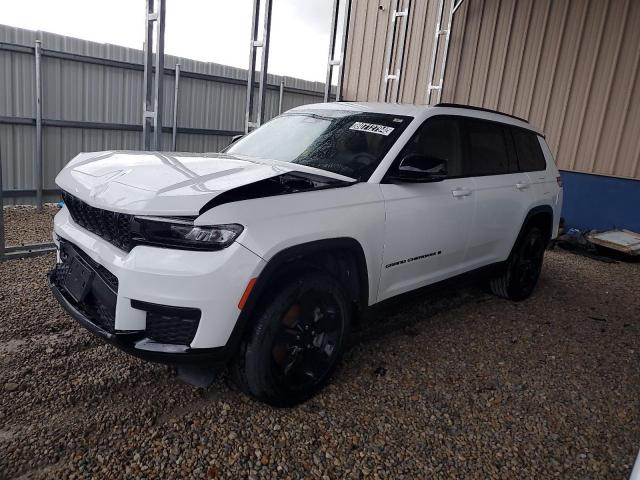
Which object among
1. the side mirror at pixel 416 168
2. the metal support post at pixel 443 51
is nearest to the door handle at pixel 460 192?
the side mirror at pixel 416 168

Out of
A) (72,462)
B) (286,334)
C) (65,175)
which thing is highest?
(65,175)

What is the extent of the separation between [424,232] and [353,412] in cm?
128

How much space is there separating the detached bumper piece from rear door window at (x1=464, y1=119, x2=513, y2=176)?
2.61 m

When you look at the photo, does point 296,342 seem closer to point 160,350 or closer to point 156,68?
point 160,350

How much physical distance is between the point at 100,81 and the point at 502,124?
6.77 m

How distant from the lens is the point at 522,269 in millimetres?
5023

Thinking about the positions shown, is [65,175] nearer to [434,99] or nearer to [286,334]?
[286,334]

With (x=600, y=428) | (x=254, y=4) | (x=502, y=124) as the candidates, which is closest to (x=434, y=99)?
(x=254, y=4)

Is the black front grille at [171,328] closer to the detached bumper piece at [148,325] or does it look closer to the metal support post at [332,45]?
the detached bumper piece at [148,325]

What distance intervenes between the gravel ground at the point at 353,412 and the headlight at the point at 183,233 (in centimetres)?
97

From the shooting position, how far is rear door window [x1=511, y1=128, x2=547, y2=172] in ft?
15.7

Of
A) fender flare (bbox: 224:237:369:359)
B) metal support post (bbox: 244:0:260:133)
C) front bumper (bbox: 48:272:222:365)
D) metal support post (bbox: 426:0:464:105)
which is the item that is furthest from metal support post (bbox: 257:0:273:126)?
metal support post (bbox: 426:0:464:105)

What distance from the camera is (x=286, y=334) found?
2.65 metres

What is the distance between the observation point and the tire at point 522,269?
489 centimetres
